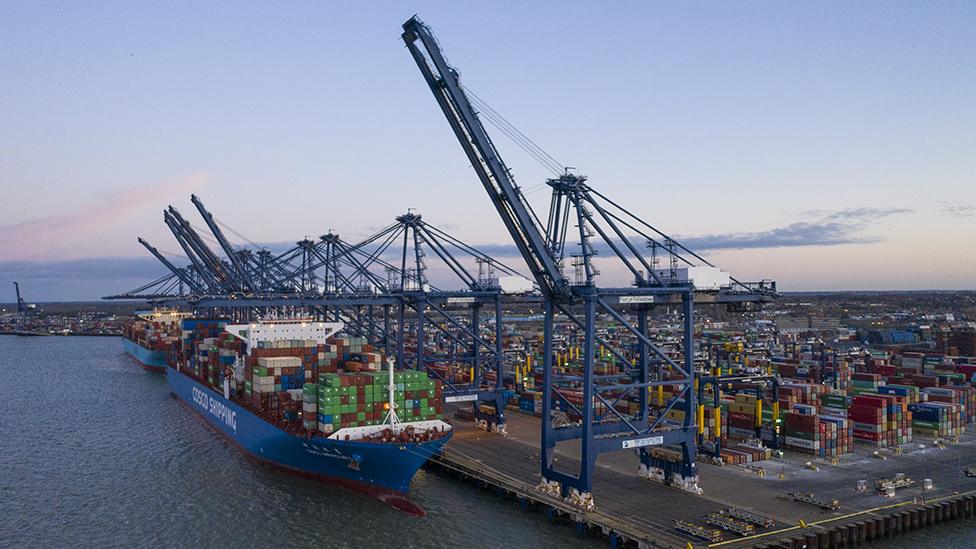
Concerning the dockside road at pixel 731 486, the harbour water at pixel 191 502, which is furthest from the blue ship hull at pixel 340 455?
the dockside road at pixel 731 486

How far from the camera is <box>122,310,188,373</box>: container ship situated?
92250 mm

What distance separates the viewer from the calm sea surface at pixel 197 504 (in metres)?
27.4

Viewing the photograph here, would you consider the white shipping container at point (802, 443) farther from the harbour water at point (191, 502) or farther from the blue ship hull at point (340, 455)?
the blue ship hull at point (340, 455)

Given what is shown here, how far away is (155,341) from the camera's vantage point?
3851 inches

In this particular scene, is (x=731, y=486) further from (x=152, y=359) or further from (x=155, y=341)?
(x=155, y=341)

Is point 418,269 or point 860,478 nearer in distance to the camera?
point 860,478

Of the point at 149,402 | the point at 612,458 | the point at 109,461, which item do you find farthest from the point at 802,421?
the point at 149,402

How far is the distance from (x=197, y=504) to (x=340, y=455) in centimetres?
665

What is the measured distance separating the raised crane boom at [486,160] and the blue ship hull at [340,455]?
9.05 metres

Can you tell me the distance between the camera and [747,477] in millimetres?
33969

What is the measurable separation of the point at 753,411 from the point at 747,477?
26.4 ft

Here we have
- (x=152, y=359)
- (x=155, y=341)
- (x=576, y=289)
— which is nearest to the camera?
(x=576, y=289)

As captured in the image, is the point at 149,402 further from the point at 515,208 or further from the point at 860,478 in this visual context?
the point at 860,478

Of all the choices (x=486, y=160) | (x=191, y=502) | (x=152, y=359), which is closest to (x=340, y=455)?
(x=191, y=502)
